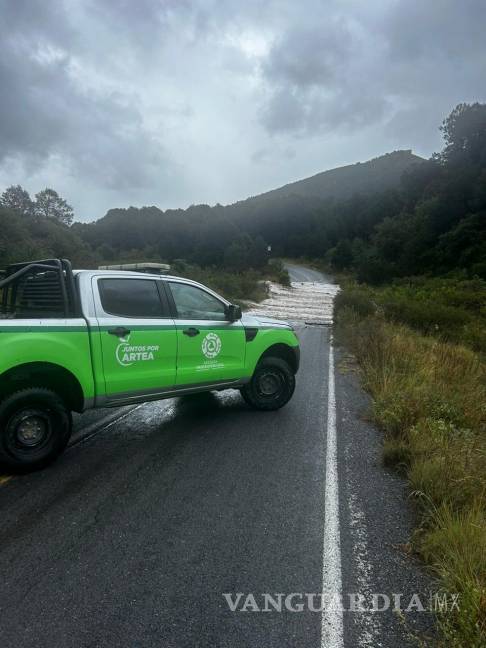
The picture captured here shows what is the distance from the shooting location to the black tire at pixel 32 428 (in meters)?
3.59

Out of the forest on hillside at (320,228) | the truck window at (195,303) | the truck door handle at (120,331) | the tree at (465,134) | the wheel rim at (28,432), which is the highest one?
the tree at (465,134)

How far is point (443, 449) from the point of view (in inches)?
160

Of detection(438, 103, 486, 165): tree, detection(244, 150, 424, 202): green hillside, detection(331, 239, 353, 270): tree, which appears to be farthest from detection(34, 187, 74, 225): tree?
detection(244, 150, 424, 202): green hillside

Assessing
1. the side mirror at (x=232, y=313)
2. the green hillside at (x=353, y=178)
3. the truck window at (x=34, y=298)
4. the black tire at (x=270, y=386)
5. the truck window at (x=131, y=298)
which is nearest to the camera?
the truck window at (x=34, y=298)

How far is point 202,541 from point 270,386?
10.5ft

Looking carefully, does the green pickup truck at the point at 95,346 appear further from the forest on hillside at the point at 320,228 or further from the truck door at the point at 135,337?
the forest on hillside at the point at 320,228

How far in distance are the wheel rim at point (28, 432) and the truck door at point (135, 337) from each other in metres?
0.64

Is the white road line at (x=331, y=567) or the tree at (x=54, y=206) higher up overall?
the tree at (x=54, y=206)

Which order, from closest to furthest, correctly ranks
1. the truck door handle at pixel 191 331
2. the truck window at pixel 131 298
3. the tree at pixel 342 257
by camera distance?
the truck window at pixel 131 298 → the truck door handle at pixel 191 331 → the tree at pixel 342 257

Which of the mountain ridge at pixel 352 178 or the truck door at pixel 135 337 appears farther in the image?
A: the mountain ridge at pixel 352 178

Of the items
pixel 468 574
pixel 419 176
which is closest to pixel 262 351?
pixel 468 574

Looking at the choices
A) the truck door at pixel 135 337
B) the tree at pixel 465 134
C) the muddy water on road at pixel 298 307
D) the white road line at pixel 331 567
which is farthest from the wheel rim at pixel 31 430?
the tree at pixel 465 134

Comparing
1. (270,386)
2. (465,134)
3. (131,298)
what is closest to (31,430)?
(131,298)

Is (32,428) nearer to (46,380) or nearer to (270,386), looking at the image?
(46,380)
